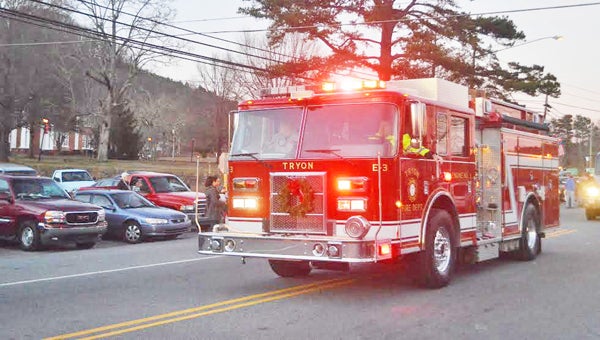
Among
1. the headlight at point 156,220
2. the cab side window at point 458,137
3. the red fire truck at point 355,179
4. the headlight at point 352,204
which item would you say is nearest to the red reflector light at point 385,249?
the red fire truck at point 355,179

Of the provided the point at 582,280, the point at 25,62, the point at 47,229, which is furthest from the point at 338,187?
the point at 25,62

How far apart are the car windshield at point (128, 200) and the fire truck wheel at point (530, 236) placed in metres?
10.3

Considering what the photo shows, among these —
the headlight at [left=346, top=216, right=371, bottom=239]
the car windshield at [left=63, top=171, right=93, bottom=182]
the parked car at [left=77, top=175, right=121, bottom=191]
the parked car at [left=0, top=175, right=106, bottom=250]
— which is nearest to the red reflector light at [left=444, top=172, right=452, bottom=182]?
the headlight at [left=346, top=216, right=371, bottom=239]

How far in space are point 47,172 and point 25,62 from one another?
11.8m

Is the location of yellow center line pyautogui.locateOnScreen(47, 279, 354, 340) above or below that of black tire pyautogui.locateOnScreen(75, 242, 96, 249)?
below

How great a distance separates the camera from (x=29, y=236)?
15.0 m

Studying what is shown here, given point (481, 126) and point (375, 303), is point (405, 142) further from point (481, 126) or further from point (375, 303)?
point (481, 126)

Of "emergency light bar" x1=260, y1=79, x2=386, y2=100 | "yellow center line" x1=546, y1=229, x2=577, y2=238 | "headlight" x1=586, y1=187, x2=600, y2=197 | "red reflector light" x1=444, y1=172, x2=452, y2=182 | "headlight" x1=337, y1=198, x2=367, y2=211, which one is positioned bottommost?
"yellow center line" x1=546, y1=229, x2=577, y2=238

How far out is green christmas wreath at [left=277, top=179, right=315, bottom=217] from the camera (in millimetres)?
8367

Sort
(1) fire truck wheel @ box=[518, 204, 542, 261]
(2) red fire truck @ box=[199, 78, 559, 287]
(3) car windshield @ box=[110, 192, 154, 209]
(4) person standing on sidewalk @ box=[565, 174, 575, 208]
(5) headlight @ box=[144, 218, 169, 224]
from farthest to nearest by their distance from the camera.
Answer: (4) person standing on sidewalk @ box=[565, 174, 575, 208]
(3) car windshield @ box=[110, 192, 154, 209]
(5) headlight @ box=[144, 218, 169, 224]
(1) fire truck wheel @ box=[518, 204, 542, 261]
(2) red fire truck @ box=[199, 78, 559, 287]

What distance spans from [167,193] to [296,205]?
13440mm

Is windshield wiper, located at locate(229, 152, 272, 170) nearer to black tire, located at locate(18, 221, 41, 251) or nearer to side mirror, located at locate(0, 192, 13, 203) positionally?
black tire, located at locate(18, 221, 41, 251)

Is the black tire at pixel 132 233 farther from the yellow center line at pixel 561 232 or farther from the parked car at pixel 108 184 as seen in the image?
the yellow center line at pixel 561 232

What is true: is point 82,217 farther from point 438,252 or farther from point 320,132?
point 438,252
